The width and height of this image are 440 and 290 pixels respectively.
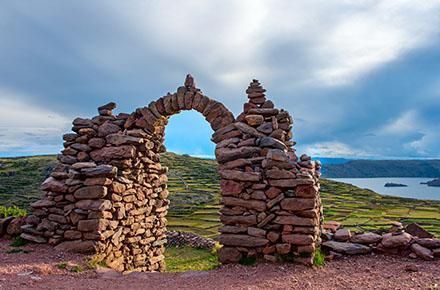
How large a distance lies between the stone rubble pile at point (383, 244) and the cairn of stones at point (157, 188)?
2.04ft

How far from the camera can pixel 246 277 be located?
26.3 feet

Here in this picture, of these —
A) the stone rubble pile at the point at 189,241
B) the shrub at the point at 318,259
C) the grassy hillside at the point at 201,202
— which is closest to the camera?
the shrub at the point at 318,259

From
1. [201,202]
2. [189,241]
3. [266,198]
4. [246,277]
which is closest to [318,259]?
[266,198]

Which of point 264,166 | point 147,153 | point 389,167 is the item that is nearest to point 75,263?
point 147,153

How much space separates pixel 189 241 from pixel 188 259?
373 centimetres

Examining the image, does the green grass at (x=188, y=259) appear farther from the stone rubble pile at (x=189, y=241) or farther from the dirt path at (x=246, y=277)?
the dirt path at (x=246, y=277)

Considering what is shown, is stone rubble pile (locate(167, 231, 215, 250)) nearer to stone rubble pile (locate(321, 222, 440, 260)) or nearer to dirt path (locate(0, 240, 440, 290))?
stone rubble pile (locate(321, 222, 440, 260))

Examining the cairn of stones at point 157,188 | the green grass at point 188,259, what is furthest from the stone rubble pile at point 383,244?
the green grass at point 188,259

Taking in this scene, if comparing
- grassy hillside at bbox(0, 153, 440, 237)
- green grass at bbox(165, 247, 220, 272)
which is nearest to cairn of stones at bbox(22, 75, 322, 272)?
green grass at bbox(165, 247, 220, 272)

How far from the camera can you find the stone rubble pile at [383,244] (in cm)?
927

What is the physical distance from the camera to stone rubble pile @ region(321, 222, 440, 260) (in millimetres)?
9266

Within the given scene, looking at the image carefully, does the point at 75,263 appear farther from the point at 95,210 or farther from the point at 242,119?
the point at 242,119

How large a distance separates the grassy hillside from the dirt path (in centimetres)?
1654

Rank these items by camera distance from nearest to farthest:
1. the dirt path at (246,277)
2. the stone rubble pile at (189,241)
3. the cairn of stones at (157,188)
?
the dirt path at (246,277), the cairn of stones at (157,188), the stone rubble pile at (189,241)
